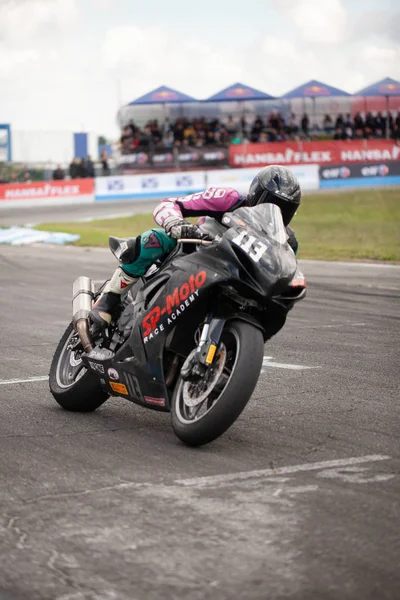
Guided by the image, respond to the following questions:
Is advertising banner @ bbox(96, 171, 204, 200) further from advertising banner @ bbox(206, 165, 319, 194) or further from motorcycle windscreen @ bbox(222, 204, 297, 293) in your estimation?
motorcycle windscreen @ bbox(222, 204, 297, 293)

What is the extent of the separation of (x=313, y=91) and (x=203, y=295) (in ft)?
112

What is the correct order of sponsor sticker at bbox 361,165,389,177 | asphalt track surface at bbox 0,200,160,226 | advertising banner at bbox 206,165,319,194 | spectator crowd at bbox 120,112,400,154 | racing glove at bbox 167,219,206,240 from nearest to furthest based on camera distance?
racing glove at bbox 167,219,206,240, asphalt track surface at bbox 0,200,160,226, advertising banner at bbox 206,165,319,194, spectator crowd at bbox 120,112,400,154, sponsor sticker at bbox 361,165,389,177

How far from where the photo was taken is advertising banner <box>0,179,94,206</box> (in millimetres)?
35812

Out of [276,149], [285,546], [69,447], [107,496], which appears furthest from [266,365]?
[276,149]

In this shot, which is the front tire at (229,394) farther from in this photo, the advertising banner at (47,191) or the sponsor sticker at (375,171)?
the sponsor sticker at (375,171)

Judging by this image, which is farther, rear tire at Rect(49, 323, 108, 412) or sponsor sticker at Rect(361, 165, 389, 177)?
sponsor sticker at Rect(361, 165, 389, 177)

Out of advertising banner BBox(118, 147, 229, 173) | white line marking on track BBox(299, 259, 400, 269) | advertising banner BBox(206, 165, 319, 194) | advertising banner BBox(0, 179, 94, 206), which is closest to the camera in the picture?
white line marking on track BBox(299, 259, 400, 269)

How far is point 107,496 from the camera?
4387mm

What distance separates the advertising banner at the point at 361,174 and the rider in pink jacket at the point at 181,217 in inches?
1255

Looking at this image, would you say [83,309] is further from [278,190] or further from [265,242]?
[265,242]

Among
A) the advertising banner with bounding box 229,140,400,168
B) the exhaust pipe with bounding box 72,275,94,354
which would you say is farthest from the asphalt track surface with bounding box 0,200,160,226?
the exhaust pipe with bounding box 72,275,94,354

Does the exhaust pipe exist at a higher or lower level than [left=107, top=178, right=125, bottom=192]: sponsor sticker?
lower

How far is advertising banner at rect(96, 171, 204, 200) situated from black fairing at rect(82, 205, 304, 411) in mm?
30499

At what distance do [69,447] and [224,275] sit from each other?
4.00ft
